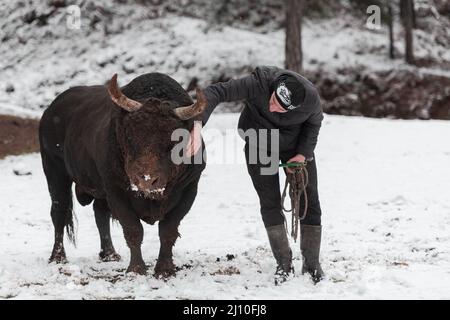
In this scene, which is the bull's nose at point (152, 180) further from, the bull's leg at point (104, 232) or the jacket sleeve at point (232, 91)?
the bull's leg at point (104, 232)

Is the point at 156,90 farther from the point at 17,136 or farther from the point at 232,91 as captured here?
the point at 17,136

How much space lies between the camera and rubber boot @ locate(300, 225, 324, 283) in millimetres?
5816

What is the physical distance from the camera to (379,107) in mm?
19969

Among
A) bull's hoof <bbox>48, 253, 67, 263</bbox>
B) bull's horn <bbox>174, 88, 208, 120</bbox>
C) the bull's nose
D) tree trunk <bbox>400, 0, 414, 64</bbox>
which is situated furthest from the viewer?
tree trunk <bbox>400, 0, 414, 64</bbox>

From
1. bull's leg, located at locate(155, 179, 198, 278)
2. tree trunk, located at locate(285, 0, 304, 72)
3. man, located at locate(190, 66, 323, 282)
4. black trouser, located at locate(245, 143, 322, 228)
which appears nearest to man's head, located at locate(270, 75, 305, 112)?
man, located at locate(190, 66, 323, 282)

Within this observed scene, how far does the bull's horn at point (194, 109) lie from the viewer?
525cm

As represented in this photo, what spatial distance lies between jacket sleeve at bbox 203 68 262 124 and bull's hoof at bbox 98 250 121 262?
2362 mm

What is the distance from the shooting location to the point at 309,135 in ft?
18.8

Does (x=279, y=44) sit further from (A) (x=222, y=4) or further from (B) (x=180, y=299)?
(B) (x=180, y=299)

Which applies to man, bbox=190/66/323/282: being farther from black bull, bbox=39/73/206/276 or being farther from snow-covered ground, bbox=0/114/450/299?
black bull, bbox=39/73/206/276

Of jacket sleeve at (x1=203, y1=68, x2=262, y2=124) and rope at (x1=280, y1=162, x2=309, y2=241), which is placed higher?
jacket sleeve at (x1=203, y1=68, x2=262, y2=124)

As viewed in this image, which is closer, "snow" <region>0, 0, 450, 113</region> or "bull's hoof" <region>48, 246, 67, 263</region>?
"bull's hoof" <region>48, 246, 67, 263</region>
